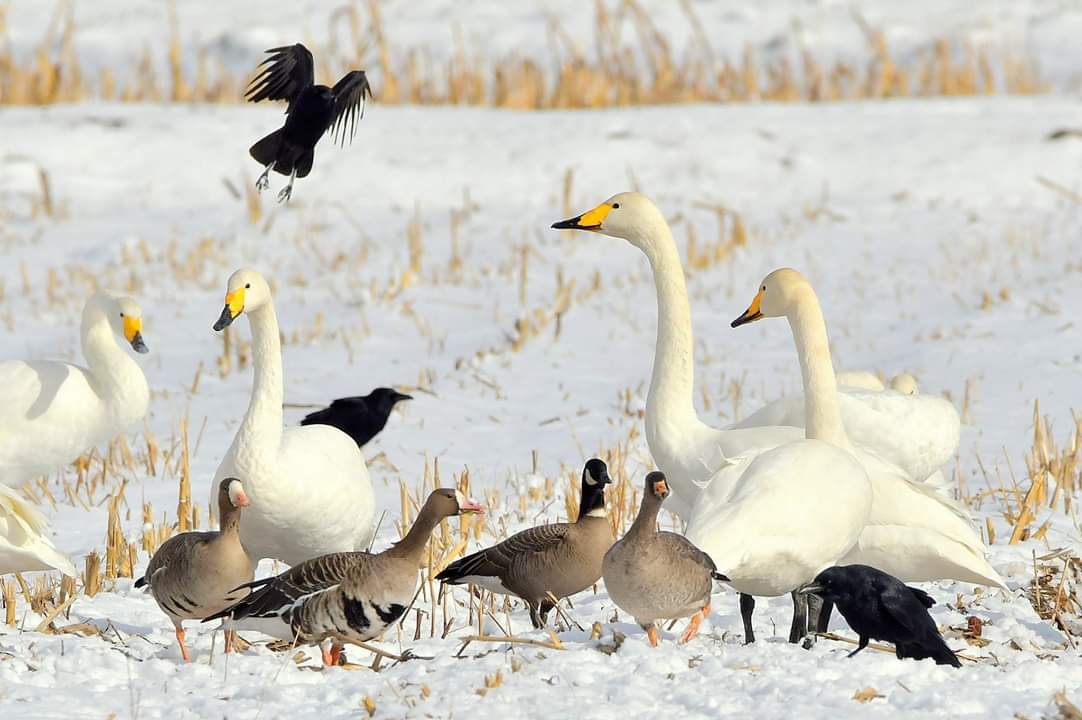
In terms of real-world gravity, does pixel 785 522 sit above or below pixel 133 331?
below

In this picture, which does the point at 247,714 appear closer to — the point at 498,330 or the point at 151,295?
the point at 498,330

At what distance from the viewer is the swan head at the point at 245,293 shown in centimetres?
685

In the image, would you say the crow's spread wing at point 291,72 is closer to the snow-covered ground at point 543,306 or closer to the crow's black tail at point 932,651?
the snow-covered ground at point 543,306

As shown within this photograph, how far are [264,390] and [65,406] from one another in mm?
1885

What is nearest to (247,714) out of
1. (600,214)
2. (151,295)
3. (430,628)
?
(430,628)

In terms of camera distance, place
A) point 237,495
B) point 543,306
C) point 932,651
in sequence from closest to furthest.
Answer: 1. point 932,651
2. point 237,495
3. point 543,306

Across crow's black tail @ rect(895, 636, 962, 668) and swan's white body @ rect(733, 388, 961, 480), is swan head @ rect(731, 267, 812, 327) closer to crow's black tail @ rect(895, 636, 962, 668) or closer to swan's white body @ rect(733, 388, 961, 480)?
swan's white body @ rect(733, 388, 961, 480)

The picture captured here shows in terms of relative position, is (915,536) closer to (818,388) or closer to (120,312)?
(818,388)

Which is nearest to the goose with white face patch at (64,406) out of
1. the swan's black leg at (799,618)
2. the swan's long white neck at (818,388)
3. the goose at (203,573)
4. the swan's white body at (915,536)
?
the goose at (203,573)

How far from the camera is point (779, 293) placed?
23.7 ft

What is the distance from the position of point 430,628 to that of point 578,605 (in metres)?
0.60

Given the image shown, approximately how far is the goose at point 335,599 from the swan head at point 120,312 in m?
3.74

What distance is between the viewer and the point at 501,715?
4.27 meters

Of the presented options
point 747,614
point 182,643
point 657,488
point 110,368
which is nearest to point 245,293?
point 110,368
